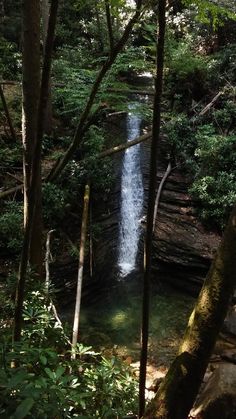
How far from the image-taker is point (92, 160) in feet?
29.7

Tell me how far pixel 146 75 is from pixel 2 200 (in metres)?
12.3

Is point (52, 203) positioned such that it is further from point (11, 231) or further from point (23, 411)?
point (23, 411)

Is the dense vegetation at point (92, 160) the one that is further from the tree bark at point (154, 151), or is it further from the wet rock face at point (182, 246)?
the tree bark at point (154, 151)

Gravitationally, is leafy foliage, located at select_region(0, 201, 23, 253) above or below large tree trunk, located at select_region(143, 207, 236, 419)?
below

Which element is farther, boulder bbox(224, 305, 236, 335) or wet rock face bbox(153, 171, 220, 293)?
wet rock face bbox(153, 171, 220, 293)

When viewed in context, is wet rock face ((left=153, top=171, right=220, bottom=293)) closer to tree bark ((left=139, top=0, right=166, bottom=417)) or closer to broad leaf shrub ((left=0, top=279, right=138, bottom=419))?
broad leaf shrub ((left=0, top=279, right=138, bottom=419))

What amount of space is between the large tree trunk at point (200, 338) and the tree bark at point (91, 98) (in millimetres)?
2005

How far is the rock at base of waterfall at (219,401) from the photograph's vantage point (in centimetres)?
443

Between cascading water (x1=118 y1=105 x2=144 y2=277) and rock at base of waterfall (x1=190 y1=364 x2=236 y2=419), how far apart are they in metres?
3.78

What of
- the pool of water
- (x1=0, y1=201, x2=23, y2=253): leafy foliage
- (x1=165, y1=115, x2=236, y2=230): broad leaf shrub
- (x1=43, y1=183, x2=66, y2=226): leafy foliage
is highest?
(x1=165, y1=115, x2=236, y2=230): broad leaf shrub

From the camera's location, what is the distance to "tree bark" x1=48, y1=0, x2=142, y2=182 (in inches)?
169

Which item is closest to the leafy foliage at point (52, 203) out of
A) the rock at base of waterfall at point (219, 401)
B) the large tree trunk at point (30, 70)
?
the large tree trunk at point (30, 70)

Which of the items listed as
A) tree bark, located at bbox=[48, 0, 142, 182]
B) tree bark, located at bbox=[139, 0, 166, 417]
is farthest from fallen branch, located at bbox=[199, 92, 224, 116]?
tree bark, located at bbox=[139, 0, 166, 417]

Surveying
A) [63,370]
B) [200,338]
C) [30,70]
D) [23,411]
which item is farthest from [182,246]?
[23,411]
